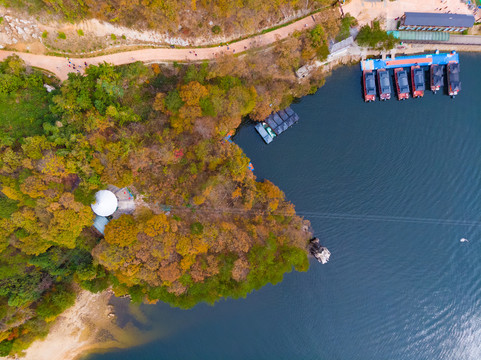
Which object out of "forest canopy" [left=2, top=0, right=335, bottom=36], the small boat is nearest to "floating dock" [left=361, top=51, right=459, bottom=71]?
"forest canopy" [left=2, top=0, right=335, bottom=36]

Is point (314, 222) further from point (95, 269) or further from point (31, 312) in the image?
point (31, 312)

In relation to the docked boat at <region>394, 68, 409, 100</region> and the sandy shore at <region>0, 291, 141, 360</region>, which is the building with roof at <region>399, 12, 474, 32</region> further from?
the sandy shore at <region>0, 291, 141, 360</region>

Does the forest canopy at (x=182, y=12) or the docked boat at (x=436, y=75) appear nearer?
the forest canopy at (x=182, y=12)

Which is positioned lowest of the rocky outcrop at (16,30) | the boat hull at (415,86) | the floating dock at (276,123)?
the boat hull at (415,86)

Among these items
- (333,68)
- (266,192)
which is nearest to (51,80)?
(266,192)

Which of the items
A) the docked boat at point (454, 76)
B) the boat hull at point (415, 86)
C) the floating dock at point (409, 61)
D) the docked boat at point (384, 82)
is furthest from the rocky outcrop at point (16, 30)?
the docked boat at point (454, 76)

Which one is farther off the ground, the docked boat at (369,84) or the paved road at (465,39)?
the docked boat at (369,84)

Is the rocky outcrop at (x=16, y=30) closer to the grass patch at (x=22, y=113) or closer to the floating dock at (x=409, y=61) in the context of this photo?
the grass patch at (x=22, y=113)
